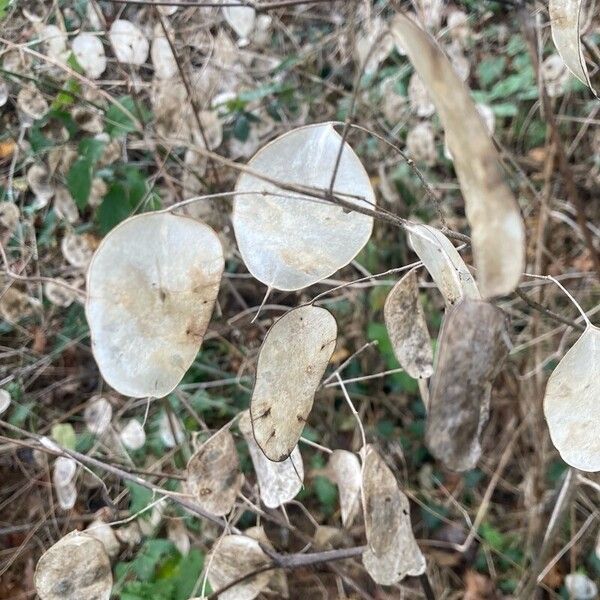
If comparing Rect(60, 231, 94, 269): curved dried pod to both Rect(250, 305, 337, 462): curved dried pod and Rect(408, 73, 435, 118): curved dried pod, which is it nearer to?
Rect(408, 73, 435, 118): curved dried pod

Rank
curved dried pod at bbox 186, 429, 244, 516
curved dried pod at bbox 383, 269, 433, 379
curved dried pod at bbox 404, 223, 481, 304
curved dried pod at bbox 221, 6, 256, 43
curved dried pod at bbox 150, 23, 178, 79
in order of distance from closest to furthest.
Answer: curved dried pod at bbox 404, 223, 481, 304, curved dried pod at bbox 383, 269, 433, 379, curved dried pod at bbox 186, 429, 244, 516, curved dried pod at bbox 221, 6, 256, 43, curved dried pod at bbox 150, 23, 178, 79

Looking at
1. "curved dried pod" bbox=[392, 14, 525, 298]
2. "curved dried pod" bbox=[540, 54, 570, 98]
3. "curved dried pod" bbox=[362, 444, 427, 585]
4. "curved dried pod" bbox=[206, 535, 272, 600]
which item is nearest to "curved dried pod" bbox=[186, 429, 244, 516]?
"curved dried pod" bbox=[206, 535, 272, 600]

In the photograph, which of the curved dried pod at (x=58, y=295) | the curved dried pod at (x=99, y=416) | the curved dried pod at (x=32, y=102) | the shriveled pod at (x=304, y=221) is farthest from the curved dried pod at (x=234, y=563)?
the curved dried pod at (x=32, y=102)

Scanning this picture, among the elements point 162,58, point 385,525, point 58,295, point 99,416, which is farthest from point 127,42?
point 385,525

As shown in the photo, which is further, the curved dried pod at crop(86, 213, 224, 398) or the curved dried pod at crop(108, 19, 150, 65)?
the curved dried pod at crop(108, 19, 150, 65)

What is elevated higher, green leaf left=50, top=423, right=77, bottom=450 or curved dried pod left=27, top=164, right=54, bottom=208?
curved dried pod left=27, top=164, right=54, bottom=208

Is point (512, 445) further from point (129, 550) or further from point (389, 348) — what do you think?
point (129, 550)
